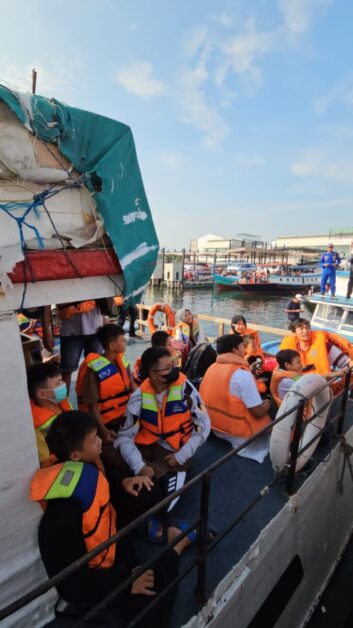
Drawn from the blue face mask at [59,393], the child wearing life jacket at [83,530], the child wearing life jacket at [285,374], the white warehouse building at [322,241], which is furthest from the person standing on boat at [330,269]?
the white warehouse building at [322,241]

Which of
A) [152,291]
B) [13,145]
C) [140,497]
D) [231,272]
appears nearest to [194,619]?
[140,497]

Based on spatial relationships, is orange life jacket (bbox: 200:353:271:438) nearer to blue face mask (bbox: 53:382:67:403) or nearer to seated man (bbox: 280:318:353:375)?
blue face mask (bbox: 53:382:67:403)

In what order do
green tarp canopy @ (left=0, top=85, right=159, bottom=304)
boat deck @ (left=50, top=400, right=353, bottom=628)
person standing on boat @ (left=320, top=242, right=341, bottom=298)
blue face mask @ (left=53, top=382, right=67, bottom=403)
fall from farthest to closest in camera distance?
person standing on boat @ (left=320, top=242, right=341, bottom=298) < blue face mask @ (left=53, top=382, right=67, bottom=403) < boat deck @ (left=50, top=400, right=353, bottom=628) < green tarp canopy @ (left=0, top=85, right=159, bottom=304)

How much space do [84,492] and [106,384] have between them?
1.48 meters

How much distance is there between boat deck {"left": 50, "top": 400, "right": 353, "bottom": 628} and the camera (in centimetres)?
215

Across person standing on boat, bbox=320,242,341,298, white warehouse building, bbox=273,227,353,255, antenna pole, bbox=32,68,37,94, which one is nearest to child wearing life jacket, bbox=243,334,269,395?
antenna pole, bbox=32,68,37,94

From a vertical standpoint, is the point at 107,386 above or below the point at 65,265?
below

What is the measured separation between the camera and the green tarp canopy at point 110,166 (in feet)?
6.14

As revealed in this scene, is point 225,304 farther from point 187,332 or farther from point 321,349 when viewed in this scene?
point 321,349

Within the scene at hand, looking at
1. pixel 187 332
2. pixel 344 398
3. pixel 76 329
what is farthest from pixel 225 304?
pixel 344 398

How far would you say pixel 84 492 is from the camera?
5.95 ft

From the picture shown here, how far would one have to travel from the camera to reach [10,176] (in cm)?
174

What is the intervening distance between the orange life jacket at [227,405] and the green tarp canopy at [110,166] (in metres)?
1.50

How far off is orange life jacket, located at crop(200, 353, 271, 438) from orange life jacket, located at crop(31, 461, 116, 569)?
189cm
